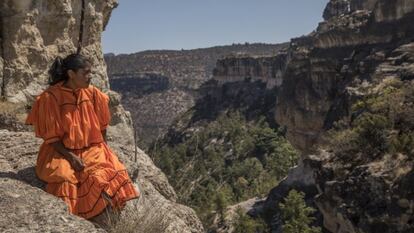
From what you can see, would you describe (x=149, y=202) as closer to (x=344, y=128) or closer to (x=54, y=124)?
(x=54, y=124)

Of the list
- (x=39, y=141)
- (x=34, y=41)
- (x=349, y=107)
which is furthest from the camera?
(x=349, y=107)

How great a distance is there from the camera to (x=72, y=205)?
4.26 meters

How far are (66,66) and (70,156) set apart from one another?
808 mm

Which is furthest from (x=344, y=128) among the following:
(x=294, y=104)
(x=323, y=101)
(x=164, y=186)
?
(x=164, y=186)

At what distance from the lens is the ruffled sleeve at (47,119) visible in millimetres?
4605

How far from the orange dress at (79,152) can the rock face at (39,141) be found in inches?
6.4

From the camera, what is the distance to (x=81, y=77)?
478 centimetres

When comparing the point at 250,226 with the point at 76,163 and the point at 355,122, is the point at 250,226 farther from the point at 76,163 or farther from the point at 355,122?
the point at 76,163

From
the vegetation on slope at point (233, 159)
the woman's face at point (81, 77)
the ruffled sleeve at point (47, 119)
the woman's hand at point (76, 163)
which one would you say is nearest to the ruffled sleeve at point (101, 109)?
the woman's face at point (81, 77)

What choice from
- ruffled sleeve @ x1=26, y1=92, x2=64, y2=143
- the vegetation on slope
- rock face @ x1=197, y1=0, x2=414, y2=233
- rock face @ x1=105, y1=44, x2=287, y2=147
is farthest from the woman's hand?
rock face @ x1=105, y1=44, x2=287, y2=147

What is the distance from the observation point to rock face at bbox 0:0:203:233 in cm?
394

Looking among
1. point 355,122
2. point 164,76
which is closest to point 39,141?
point 355,122

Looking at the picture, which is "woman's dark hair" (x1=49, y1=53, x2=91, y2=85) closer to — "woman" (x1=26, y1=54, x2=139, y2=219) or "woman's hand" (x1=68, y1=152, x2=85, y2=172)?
"woman" (x1=26, y1=54, x2=139, y2=219)

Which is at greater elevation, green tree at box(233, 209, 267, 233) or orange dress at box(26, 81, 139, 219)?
orange dress at box(26, 81, 139, 219)
